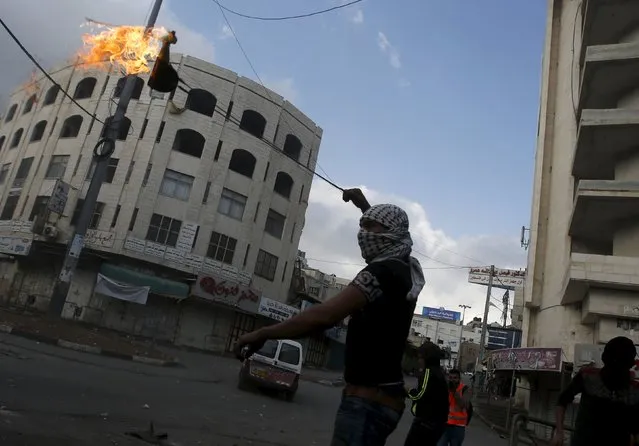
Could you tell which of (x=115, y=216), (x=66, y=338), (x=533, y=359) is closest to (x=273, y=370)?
(x=66, y=338)

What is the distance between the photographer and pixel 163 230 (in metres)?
27.2

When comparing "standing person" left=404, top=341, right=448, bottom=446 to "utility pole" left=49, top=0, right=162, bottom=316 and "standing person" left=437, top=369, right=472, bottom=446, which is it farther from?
"utility pole" left=49, top=0, right=162, bottom=316

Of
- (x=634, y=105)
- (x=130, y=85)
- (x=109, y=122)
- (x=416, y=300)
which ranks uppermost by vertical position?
(x=634, y=105)

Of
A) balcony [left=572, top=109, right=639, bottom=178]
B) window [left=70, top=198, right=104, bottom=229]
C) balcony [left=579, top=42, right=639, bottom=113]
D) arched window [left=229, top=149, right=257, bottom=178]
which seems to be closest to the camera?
balcony [left=572, top=109, right=639, bottom=178]

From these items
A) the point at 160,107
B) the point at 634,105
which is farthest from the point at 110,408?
the point at 160,107

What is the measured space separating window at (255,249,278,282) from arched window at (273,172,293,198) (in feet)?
13.8

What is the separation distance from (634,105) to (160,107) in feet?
75.1

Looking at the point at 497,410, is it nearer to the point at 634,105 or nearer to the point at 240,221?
the point at 634,105

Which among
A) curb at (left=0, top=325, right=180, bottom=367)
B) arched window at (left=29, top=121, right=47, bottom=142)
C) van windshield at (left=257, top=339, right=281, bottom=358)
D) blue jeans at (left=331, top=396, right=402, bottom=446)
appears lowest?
curb at (left=0, top=325, right=180, bottom=367)

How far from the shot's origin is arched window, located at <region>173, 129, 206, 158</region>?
29328mm

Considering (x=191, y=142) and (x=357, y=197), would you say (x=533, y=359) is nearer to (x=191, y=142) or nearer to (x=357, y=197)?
(x=357, y=197)

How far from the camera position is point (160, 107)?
28531 millimetres

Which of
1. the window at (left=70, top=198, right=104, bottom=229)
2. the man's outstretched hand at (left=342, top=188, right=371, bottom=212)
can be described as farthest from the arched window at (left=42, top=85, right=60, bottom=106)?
the man's outstretched hand at (left=342, top=188, right=371, bottom=212)

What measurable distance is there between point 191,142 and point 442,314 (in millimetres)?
71457
